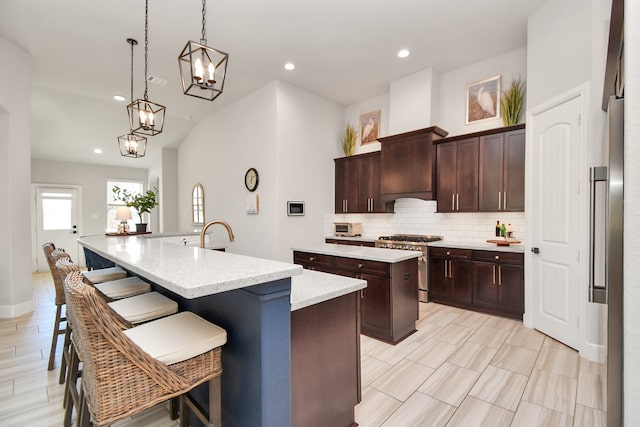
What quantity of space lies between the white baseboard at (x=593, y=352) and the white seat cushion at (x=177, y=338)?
3.07 meters

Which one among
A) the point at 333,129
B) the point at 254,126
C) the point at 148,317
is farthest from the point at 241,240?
the point at 148,317

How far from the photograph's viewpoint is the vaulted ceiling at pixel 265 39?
3.14m

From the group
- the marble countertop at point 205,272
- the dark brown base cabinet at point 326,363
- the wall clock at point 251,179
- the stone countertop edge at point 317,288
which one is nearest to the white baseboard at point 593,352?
the dark brown base cabinet at point 326,363

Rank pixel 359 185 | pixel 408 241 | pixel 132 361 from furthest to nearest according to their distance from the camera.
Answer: pixel 359 185, pixel 408 241, pixel 132 361

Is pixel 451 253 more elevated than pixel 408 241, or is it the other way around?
pixel 408 241

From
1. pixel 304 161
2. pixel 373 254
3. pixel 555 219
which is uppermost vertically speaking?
pixel 304 161

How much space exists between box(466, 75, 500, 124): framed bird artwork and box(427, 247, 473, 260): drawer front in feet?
6.24

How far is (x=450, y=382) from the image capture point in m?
2.25

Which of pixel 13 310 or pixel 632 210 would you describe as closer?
pixel 632 210

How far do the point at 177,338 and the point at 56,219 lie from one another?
9067 mm

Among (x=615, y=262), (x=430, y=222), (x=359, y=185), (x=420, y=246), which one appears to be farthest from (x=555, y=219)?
(x=359, y=185)

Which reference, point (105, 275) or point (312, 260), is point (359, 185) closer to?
point (312, 260)

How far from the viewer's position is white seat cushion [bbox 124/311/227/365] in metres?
1.16

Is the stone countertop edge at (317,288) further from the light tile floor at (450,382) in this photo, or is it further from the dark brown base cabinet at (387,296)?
the dark brown base cabinet at (387,296)
